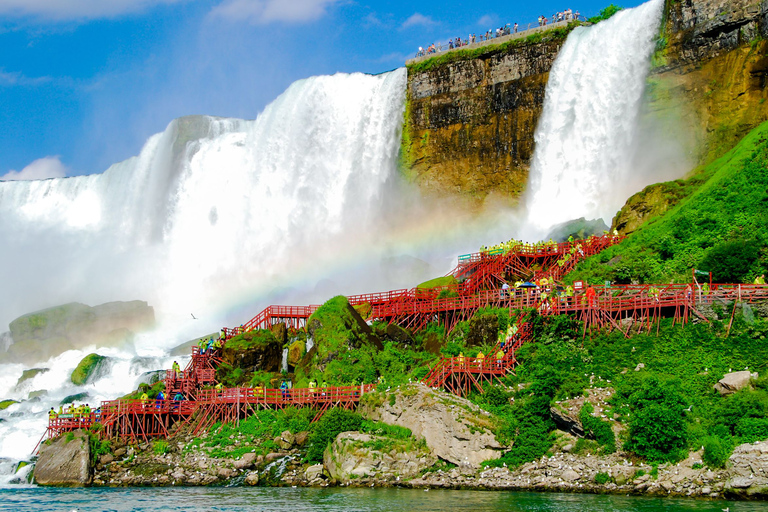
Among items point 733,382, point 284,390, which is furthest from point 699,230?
point 284,390

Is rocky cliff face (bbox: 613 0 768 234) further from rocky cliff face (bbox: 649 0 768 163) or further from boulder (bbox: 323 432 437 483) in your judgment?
boulder (bbox: 323 432 437 483)

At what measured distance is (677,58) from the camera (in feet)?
186

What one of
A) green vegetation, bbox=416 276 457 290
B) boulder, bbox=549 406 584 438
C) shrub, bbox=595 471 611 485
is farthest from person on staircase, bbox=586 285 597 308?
shrub, bbox=595 471 611 485

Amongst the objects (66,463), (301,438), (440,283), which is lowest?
(66,463)

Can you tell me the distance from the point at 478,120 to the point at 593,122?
37.2 feet

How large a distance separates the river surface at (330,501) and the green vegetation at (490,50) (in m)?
42.5

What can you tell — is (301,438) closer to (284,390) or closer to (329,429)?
(329,429)

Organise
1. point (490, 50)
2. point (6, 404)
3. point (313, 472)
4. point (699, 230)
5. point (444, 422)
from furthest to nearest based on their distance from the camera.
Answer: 1. point (490, 50)
2. point (6, 404)
3. point (699, 230)
4. point (313, 472)
5. point (444, 422)

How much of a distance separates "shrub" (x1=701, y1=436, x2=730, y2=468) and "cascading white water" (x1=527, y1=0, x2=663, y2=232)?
28.5m

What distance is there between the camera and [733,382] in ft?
107

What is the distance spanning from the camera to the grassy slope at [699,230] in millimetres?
42312

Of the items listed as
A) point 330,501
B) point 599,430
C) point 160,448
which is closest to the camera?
point 330,501

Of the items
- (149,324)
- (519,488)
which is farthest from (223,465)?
(149,324)

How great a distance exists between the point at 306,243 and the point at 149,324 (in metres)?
14.4
